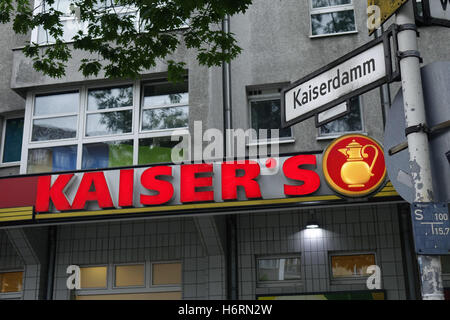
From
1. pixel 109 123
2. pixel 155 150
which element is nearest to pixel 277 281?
pixel 155 150

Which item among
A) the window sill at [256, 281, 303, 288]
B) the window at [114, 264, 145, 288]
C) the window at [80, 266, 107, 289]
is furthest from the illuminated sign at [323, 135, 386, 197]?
the window at [80, 266, 107, 289]

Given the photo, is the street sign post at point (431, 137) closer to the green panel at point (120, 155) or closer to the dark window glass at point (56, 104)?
the green panel at point (120, 155)

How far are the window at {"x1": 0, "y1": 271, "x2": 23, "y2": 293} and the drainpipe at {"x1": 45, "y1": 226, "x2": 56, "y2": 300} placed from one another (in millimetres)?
840

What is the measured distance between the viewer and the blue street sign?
12.8ft

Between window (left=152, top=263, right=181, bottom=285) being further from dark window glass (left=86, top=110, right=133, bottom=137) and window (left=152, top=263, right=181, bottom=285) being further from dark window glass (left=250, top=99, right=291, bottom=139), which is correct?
dark window glass (left=250, top=99, right=291, bottom=139)

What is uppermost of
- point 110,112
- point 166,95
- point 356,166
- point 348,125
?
point 166,95

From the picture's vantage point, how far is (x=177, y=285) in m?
13.0

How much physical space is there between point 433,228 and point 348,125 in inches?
356

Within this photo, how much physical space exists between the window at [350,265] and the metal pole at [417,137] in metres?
8.48

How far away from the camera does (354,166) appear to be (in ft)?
34.8

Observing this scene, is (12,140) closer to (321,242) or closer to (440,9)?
(321,242)

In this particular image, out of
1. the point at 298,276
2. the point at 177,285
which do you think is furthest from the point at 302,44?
the point at 177,285
